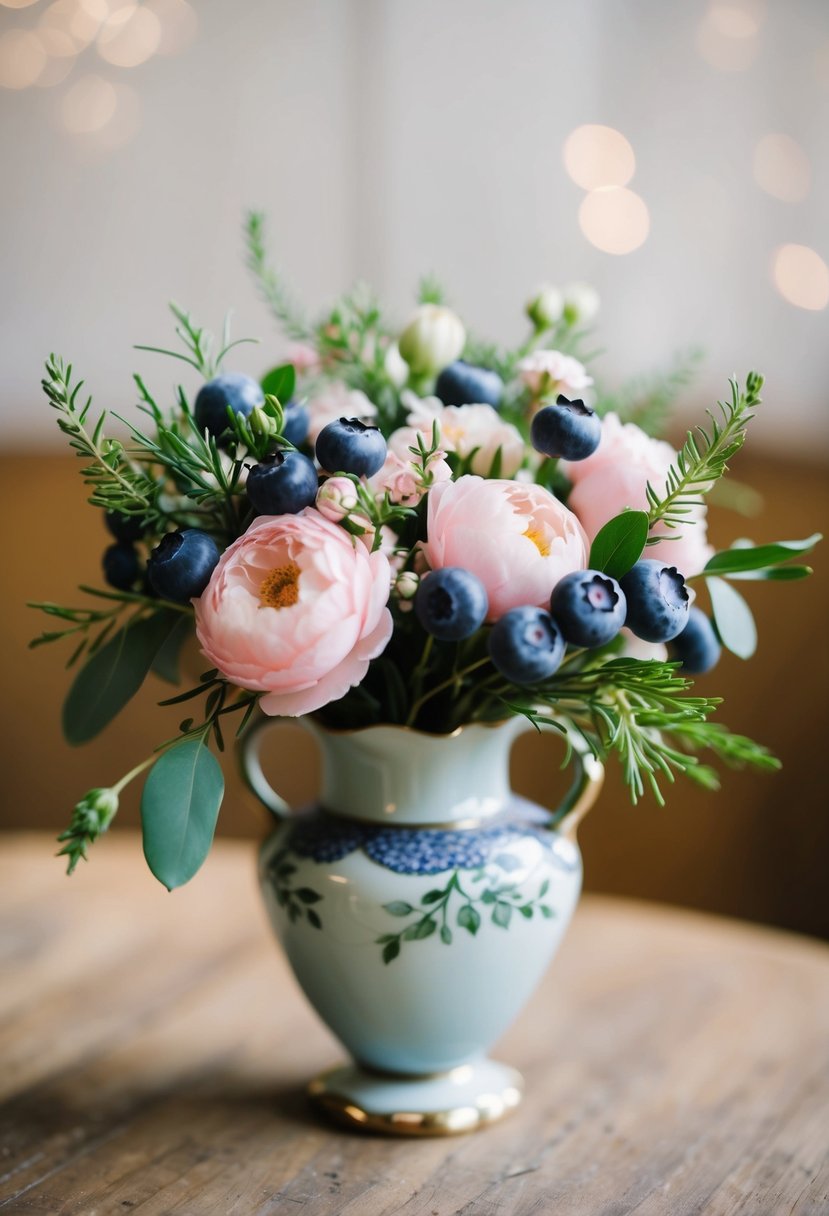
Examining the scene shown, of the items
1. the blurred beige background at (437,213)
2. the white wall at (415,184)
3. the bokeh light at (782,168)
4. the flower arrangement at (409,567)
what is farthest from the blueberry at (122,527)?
the bokeh light at (782,168)

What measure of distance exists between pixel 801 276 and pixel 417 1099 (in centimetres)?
144

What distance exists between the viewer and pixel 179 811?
587mm

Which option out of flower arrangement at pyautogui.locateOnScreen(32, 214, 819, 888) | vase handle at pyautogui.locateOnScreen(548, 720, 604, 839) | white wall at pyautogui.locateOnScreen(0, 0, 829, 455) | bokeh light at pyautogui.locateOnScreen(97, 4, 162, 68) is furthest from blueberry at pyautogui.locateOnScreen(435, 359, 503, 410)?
bokeh light at pyautogui.locateOnScreen(97, 4, 162, 68)

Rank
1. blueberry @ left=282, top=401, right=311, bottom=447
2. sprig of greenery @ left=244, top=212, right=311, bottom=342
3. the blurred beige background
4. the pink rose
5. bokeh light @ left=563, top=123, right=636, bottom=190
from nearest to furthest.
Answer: the pink rose, blueberry @ left=282, top=401, right=311, bottom=447, sprig of greenery @ left=244, top=212, right=311, bottom=342, the blurred beige background, bokeh light @ left=563, top=123, right=636, bottom=190

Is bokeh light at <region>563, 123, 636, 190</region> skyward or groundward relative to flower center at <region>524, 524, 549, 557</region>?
skyward

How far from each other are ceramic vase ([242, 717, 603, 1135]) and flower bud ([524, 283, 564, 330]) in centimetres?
26

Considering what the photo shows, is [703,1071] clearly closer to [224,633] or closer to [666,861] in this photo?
[224,633]

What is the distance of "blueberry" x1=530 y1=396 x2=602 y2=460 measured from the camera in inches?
24.4

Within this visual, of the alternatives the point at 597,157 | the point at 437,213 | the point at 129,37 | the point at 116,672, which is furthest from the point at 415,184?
the point at 116,672

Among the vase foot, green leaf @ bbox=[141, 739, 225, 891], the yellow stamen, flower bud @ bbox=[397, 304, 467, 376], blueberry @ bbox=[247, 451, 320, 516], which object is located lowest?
the vase foot

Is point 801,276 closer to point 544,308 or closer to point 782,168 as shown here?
point 782,168

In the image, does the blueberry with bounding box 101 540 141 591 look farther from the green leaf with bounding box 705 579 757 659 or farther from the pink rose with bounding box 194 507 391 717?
the green leaf with bounding box 705 579 757 659

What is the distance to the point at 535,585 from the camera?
59 cm

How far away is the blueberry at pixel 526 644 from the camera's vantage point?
0.57 metres
